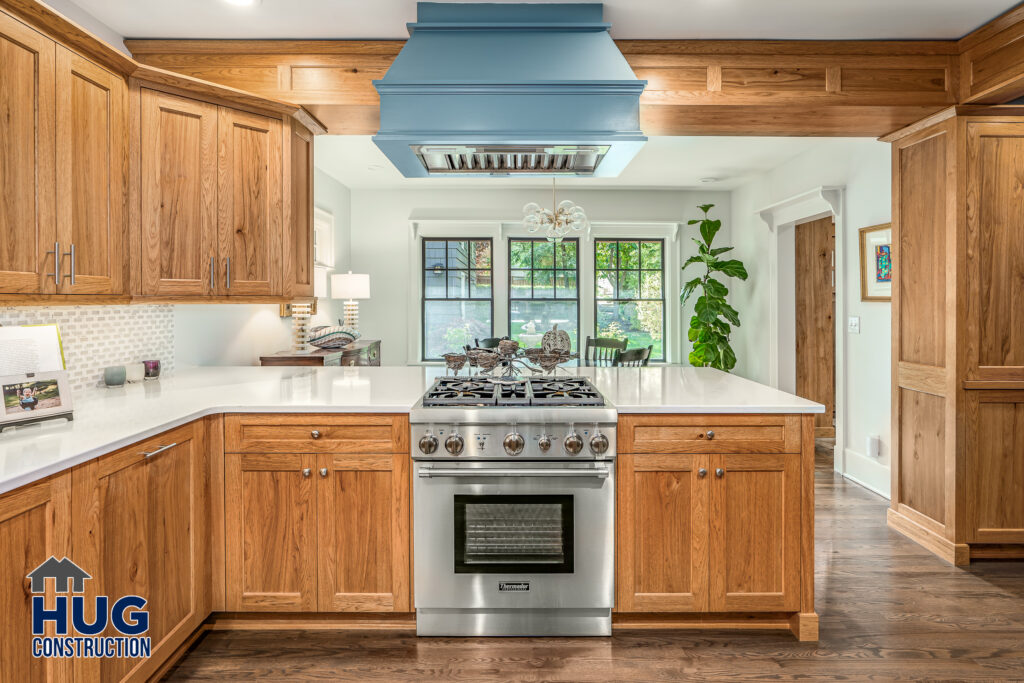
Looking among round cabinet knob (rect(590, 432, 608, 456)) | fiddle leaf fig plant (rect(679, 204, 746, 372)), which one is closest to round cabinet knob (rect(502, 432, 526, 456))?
round cabinet knob (rect(590, 432, 608, 456))

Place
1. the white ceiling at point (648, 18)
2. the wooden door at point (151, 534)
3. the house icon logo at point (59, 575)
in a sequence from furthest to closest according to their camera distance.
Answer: the white ceiling at point (648, 18), the wooden door at point (151, 534), the house icon logo at point (59, 575)

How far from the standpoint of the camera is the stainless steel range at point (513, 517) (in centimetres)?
231

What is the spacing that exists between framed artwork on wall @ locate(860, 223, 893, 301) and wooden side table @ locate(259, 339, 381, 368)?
378 centimetres

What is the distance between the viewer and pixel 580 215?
520 centimetres

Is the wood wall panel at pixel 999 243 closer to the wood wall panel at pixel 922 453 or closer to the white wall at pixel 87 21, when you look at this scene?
the wood wall panel at pixel 922 453

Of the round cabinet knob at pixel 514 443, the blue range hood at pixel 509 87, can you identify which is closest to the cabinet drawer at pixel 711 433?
the round cabinet knob at pixel 514 443

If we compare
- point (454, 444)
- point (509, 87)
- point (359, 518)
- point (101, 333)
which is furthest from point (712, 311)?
point (101, 333)

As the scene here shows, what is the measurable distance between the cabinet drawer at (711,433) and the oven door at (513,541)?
0.17m

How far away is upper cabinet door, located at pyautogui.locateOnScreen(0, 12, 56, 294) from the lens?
1854mm

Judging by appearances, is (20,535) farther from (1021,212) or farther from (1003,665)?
(1021,212)

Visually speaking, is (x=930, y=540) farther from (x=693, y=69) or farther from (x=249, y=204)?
(x=249, y=204)

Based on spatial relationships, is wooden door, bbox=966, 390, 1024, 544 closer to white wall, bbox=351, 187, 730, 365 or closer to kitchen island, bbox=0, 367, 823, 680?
kitchen island, bbox=0, 367, 823, 680

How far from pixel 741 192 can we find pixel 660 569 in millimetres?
5286

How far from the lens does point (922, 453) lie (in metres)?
3.36
